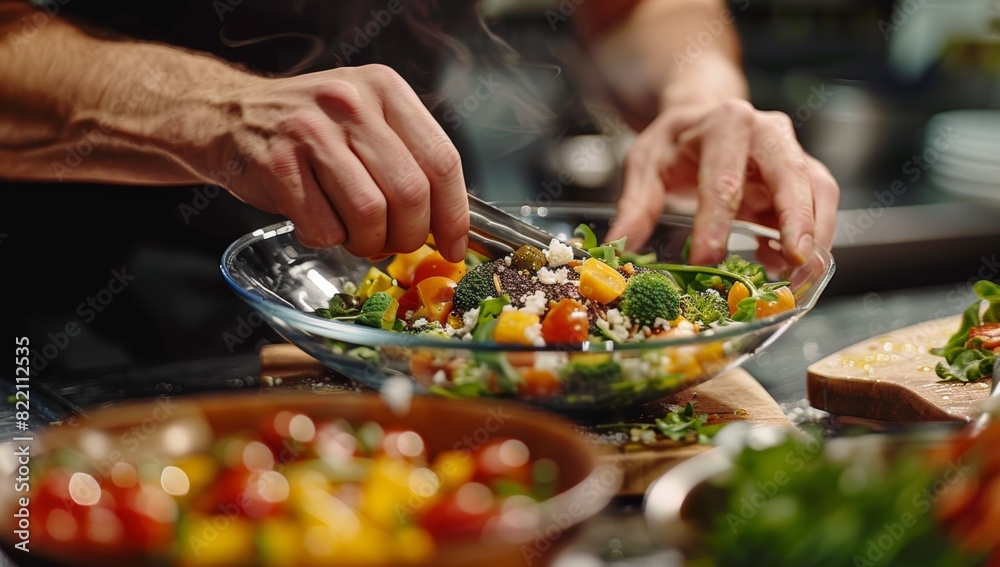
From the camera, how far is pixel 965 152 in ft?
12.5

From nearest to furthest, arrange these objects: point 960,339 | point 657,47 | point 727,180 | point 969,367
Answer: point 969,367 → point 960,339 → point 727,180 → point 657,47

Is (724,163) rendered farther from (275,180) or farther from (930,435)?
(930,435)

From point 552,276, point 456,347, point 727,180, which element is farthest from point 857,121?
point 456,347

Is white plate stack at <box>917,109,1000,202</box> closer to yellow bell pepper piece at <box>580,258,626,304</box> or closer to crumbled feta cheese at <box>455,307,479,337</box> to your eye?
yellow bell pepper piece at <box>580,258,626,304</box>

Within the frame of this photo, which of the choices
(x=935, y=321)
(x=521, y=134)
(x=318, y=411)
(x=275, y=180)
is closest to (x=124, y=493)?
(x=318, y=411)

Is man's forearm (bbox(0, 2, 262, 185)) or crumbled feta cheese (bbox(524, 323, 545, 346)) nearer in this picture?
crumbled feta cheese (bbox(524, 323, 545, 346))

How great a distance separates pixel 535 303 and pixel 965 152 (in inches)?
126

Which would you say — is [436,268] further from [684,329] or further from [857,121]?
[857,121]

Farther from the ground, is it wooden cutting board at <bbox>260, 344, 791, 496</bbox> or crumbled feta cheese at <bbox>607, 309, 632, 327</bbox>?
crumbled feta cheese at <bbox>607, 309, 632, 327</bbox>

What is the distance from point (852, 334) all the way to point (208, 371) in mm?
1262

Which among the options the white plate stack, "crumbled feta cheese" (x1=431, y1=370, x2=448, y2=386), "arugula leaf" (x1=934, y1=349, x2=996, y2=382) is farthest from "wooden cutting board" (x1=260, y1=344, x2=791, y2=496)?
the white plate stack

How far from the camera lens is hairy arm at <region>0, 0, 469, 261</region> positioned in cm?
127

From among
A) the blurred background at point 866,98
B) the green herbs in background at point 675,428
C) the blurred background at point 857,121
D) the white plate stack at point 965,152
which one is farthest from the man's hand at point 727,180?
the white plate stack at point 965,152

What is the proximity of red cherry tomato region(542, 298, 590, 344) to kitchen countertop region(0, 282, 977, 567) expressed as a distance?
0.71 feet
